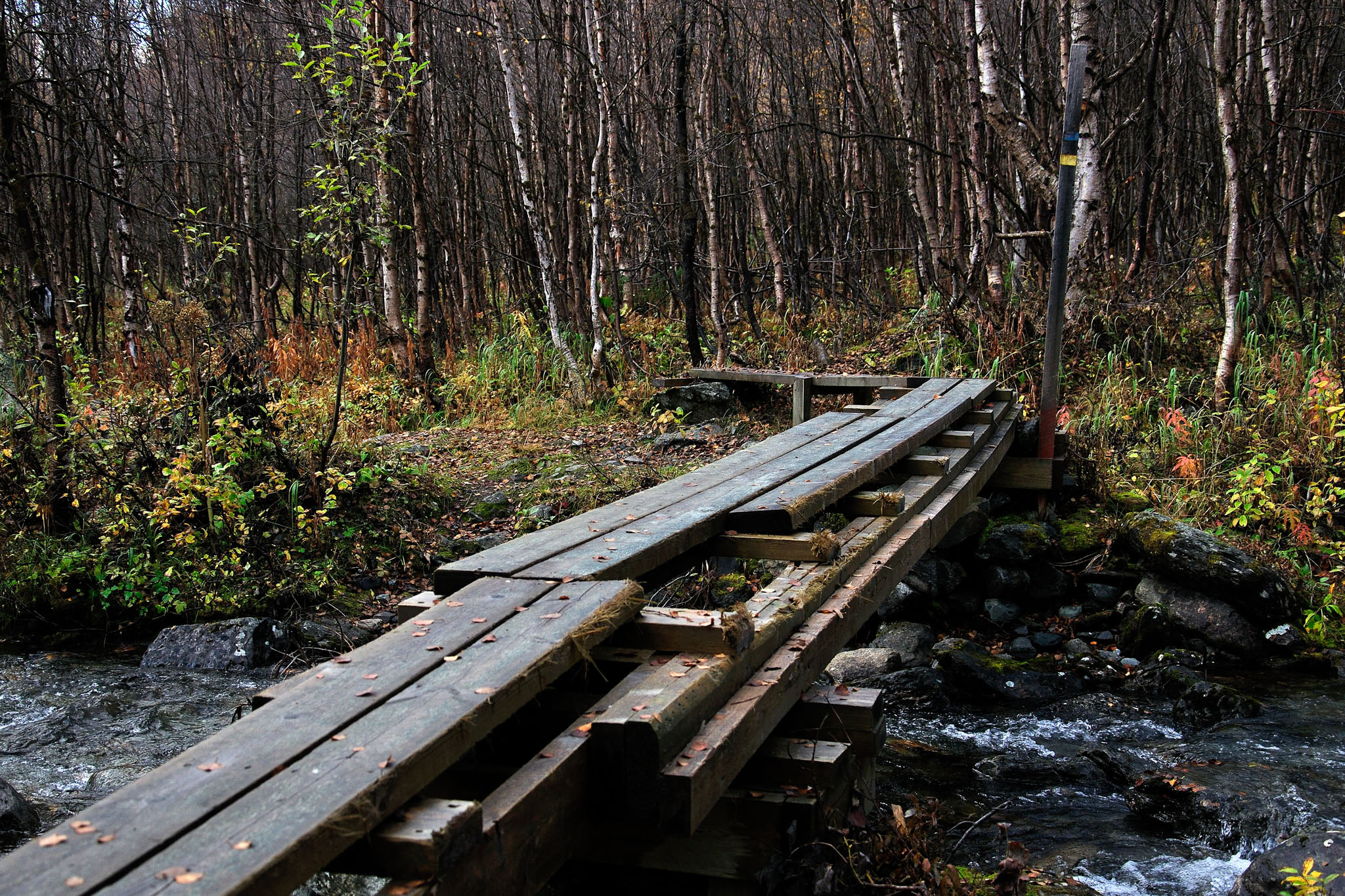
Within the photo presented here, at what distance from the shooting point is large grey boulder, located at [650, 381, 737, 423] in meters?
9.42

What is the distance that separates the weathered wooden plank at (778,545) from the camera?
11.4 ft

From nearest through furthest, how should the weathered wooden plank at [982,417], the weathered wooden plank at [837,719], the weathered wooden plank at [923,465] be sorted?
the weathered wooden plank at [837,719], the weathered wooden plank at [923,465], the weathered wooden plank at [982,417]

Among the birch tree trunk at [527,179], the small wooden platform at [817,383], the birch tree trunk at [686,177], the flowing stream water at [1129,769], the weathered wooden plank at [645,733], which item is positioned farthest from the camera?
the birch tree trunk at [527,179]

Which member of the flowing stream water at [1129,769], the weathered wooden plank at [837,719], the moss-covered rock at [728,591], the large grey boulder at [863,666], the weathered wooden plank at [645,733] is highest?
the weathered wooden plank at [645,733]

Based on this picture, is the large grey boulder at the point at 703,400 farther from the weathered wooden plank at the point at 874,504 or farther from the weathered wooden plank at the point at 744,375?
the weathered wooden plank at the point at 874,504

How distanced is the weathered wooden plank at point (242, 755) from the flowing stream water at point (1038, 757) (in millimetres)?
2101

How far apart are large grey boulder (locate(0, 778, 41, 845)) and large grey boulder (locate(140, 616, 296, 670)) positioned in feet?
5.78

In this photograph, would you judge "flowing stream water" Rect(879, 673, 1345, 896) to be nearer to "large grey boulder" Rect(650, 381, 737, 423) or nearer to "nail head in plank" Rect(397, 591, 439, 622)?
"nail head in plank" Rect(397, 591, 439, 622)

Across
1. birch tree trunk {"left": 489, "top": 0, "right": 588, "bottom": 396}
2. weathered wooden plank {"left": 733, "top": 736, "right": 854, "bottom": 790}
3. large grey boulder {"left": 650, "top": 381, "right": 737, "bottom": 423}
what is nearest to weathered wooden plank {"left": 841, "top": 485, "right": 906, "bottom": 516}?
weathered wooden plank {"left": 733, "top": 736, "right": 854, "bottom": 790}

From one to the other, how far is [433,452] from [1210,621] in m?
6.14

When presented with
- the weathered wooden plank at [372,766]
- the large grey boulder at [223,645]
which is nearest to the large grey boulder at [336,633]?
the large grey boulder at [223,645]

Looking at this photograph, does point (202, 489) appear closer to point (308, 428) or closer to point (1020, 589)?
point (308, 428)

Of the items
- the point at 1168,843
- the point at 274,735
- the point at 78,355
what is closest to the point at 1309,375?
the point at 1168,843

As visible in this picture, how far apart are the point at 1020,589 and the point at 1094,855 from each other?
3.15 m
